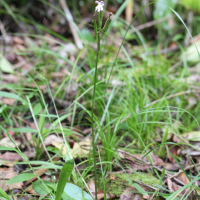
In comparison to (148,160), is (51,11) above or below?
above

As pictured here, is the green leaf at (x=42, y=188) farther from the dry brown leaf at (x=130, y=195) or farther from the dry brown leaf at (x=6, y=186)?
the dry brown leaf at (x=130, y=195)

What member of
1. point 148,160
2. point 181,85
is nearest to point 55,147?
point 148,160

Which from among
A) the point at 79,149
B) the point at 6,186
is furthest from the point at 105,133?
the point at 6,186

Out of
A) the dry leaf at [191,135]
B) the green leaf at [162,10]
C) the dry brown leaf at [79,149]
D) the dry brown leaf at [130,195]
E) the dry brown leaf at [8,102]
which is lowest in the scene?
the dry brown leaf at [130,195]

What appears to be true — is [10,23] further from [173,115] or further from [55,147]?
[173,115]

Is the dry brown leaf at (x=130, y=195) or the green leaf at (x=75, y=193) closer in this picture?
the green leaf at (x=75, y=193)

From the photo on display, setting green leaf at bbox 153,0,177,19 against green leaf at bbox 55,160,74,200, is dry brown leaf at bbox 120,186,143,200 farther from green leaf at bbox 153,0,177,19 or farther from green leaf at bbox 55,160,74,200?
green leaf at bbox 153,0,177,19

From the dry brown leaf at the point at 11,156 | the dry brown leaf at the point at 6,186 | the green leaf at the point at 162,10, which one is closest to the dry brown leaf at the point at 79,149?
the dry brown leaf at the point at 11,156

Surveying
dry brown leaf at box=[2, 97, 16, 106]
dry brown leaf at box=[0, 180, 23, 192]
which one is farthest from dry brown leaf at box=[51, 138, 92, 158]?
dry brown leaf at box=[2, 97, 16, 106]

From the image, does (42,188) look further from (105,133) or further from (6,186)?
(105,133)
